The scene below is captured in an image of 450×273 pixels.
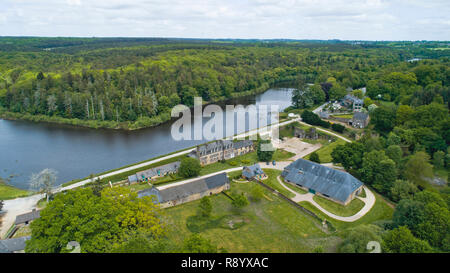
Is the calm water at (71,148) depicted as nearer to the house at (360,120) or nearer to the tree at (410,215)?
the house at (360,120)

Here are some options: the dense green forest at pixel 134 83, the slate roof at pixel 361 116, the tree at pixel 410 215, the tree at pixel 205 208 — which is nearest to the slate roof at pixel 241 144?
the tree at pixel 205 208

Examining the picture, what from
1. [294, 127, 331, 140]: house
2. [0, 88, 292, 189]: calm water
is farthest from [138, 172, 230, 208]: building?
[294, 127, 331, 140]: house

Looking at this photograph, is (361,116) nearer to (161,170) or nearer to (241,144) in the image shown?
(241,144)

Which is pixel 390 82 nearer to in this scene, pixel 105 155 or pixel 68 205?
pixel 105 155

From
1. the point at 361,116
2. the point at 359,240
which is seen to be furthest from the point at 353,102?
the point at 359,240

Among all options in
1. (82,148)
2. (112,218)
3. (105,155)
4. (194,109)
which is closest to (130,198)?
(112,218)

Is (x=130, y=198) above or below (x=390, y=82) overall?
below
